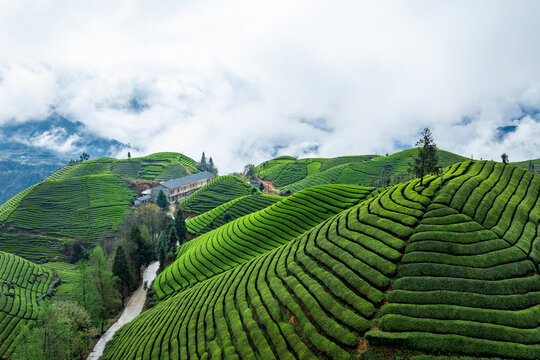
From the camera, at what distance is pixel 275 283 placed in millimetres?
39062

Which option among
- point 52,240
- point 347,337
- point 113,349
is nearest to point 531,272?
point 347,337

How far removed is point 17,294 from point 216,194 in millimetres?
87492

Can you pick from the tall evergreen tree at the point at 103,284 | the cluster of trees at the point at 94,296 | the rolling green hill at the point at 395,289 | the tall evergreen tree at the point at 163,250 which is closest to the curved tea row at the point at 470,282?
the rolling green hill at the point at 395,289

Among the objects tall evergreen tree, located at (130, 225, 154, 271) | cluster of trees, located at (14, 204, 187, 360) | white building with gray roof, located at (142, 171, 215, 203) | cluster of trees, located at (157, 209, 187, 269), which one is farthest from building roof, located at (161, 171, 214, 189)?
tall evergreen tree, located at (130, 225, 154, 271)

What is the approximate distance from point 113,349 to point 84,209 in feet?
350

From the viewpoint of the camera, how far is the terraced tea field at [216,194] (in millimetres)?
139000

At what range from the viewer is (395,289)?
29.0 meters

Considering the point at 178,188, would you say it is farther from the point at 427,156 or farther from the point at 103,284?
the point at 427,156

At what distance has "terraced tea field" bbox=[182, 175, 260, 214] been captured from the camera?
456 ft

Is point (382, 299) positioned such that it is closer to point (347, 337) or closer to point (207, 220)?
point (347, 337)

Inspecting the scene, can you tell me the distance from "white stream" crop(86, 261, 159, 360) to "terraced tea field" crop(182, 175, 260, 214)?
5550 cm

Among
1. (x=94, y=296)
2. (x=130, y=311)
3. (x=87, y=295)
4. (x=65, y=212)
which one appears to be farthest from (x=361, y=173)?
(x=87, y=295)

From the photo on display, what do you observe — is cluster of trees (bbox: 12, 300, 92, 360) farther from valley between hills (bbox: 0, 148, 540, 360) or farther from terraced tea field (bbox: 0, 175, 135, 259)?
terraced tea field (bbox: 0, 175, 135, 259)

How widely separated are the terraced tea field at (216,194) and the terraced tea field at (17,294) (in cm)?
6365
